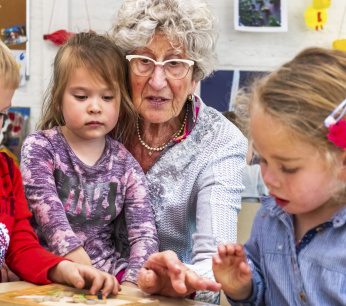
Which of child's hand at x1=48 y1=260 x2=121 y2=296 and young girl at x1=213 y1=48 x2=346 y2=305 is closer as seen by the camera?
young girl at x1=213 y1=48 x2=346 y2=305

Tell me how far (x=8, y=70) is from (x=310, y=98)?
2.43ft

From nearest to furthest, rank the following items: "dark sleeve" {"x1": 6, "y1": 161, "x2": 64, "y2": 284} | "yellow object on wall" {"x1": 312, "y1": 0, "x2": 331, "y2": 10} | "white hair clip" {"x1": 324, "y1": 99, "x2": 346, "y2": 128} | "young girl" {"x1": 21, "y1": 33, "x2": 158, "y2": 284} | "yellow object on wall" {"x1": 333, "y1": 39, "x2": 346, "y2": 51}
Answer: "white hair clip" {"x1": 324, "y1": 99, "x2": 346, "y2": 128}, "dark sleeve" {"x1": 6, "y1": 161, "x2": 64, "y2": 284}, "young girl" {"x1": 21, "y1": 33, "x2": 158, "y2": 284}, "yellow object on wall" {"x1": 333, "y1": 39, "x2": 346, "y2": 51}, "yellow object on wall" {"x1": 312, "y1": 0, "x2": 331, "y2": 10}

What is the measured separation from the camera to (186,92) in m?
1.93

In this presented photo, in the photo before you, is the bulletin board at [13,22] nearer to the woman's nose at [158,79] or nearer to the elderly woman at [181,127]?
the elderly woman at [181,127]

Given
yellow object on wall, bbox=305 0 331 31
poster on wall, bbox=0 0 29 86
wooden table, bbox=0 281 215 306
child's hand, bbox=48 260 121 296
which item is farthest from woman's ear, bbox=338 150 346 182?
poster on wall, bbox=0 0 29 86

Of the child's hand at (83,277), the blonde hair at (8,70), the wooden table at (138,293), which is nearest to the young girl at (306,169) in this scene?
the wooden table at (138,293)

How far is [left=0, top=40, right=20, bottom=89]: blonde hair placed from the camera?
1.50 metres

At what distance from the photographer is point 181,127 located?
198cm

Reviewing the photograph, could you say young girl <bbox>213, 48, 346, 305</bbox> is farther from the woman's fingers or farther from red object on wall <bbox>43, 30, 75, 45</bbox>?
red object on wall <bbox>43, 30, 75, 45</bbox>

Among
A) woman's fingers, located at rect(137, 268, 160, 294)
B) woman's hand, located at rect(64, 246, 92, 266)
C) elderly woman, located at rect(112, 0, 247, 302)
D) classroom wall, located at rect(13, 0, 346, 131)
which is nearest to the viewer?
woman's fingers, located at rect(137, 268, 160, 294)

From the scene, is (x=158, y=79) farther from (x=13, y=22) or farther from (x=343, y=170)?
(x=13, y=22)

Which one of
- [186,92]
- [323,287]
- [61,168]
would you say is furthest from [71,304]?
[186,92]

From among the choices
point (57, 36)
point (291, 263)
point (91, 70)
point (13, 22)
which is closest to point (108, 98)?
point (91, 70)

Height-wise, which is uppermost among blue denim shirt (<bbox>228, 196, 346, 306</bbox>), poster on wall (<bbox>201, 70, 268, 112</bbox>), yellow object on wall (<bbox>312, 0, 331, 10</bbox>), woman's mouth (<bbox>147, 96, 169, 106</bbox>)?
yellow object on wall (<bbox>312, 0, 331, 10</bbox>)
